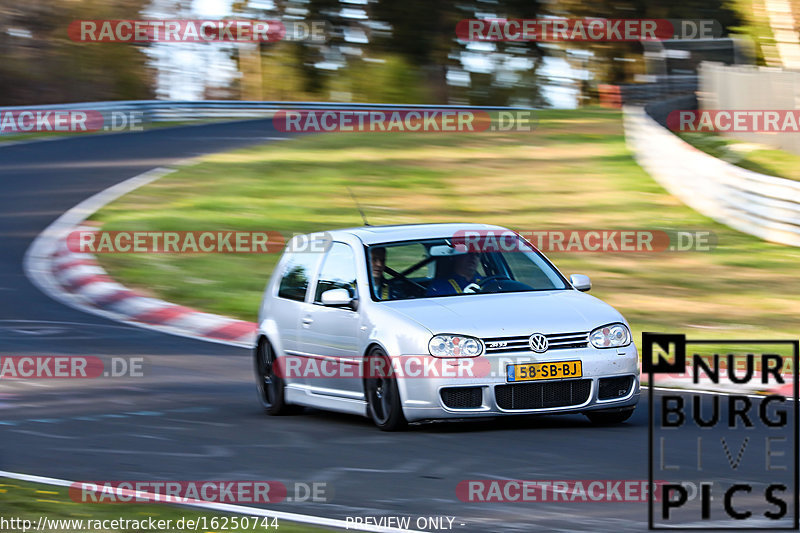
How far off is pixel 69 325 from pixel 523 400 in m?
6.97

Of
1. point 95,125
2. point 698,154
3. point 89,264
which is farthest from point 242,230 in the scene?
point 95,125

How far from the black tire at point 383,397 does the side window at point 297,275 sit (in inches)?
54.3

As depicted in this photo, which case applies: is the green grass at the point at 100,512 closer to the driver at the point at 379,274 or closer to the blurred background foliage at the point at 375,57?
the driver at the point at 379,274

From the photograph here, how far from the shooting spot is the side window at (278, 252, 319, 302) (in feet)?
35.8

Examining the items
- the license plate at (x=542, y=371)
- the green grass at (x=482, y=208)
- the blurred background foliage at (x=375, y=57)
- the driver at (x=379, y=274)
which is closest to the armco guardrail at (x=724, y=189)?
the green grass at (x=482, y=208)

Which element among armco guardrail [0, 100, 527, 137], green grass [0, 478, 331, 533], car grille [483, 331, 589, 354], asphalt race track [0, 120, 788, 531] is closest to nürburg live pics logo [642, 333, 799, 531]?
asphalt race track [0, 120, 788, 531]

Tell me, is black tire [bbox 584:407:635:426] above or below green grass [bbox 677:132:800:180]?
above

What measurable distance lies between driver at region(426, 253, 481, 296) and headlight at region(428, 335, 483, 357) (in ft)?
2.78

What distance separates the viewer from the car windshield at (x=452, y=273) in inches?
392

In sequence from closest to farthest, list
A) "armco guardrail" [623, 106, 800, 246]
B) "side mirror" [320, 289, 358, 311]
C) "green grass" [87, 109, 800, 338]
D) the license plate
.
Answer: the license plate → "side mirror" [320, 289, 358, 311] → "green grass" [87, 109, 800, 338] → "armco guardrail" [623, 106, 800, 246]

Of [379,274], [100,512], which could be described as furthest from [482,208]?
[100,512]

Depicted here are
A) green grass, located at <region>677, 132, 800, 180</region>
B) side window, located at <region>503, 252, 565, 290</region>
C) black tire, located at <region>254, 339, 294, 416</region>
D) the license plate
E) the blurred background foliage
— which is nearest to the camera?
the license plate

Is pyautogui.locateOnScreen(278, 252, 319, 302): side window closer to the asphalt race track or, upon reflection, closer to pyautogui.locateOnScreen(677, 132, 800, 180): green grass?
the asphalt race track

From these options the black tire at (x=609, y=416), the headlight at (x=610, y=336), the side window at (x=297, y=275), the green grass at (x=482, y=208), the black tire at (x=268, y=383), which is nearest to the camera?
the headlight at (x=610, y=336)
